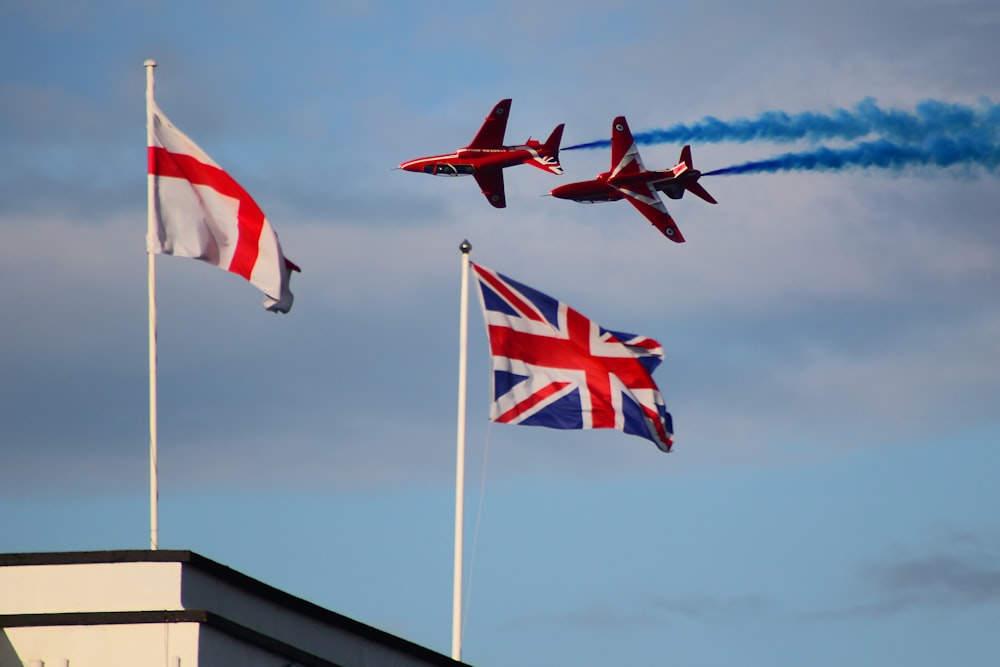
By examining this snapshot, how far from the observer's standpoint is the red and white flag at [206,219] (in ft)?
120

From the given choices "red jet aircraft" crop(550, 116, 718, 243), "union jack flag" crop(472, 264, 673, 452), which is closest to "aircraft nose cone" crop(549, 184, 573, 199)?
"red jet aircraft" crop(550, 116, 718, 243)

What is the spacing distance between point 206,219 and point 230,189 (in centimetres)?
84

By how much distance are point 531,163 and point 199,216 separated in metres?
61.4

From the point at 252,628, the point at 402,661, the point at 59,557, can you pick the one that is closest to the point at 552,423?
the point at 402,661

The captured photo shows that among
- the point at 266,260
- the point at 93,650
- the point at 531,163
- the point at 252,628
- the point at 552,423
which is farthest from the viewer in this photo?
the point at 531,163

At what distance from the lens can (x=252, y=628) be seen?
34094mm

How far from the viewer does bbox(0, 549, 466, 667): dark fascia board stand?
1259 inches

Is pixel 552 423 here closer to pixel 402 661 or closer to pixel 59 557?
pixel 402 661

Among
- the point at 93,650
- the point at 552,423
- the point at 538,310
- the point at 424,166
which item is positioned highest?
the point at 424,166

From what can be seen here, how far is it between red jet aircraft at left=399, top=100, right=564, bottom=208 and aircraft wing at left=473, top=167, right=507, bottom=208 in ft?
0.56

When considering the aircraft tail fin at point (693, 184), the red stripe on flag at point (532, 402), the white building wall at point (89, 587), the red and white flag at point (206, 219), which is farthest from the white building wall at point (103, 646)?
the aircraft tail fin at point (693, 184)

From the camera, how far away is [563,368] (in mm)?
39750

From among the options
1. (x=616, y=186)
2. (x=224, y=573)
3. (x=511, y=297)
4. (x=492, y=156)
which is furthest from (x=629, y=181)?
(x=224, y=573)

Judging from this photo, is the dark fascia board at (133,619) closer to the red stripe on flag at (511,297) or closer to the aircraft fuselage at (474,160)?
the red stripe on flag at (511,297)
